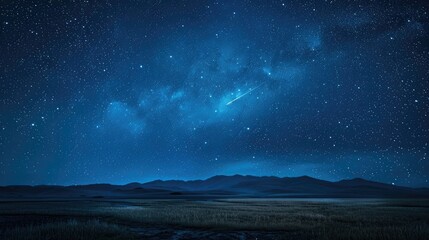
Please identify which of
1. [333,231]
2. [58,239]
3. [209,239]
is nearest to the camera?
[58,239]

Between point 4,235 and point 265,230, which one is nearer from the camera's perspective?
point 4,235

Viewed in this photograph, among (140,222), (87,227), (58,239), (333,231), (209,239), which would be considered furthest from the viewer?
(140,222)

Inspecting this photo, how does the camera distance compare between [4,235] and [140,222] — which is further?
[140,222]

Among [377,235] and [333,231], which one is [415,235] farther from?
[333,231]

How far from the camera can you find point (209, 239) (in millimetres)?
19281

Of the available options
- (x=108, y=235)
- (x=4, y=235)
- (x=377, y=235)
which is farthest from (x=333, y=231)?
(x=4, y=235)

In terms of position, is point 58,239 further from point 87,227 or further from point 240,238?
point 240,238

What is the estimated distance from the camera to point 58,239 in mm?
17984

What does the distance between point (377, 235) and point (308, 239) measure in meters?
3.98

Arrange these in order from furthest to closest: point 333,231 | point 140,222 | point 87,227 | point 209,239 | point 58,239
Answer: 1. point 140,222
2. point 87,227
3. point 333,231
4. point 209,239
5. point 58,239

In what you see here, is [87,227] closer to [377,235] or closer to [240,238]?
[240,238]

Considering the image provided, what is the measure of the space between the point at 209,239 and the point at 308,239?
18.2 ft

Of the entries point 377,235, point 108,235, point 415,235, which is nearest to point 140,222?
point 108,235

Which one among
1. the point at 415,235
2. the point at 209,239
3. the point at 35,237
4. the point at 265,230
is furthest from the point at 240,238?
the point at 35,237
